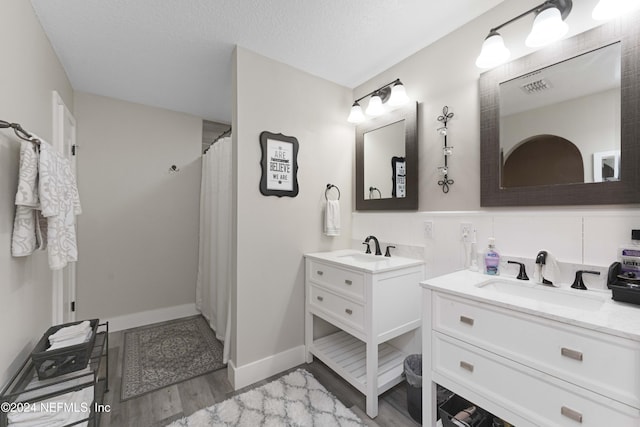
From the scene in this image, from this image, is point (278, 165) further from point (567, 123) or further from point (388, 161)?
point (567, 123)

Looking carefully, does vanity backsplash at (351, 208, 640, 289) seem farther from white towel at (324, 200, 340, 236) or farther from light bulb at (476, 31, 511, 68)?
light bulb at (476, 31, 511, 68)

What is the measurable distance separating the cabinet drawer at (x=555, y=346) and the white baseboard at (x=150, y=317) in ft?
9.57

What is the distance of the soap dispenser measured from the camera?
4.78ft

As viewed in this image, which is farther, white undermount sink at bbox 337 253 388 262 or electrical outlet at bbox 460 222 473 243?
white undermount sink at bbox 337 253 388 262

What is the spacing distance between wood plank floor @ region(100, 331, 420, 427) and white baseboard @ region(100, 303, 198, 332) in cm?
82

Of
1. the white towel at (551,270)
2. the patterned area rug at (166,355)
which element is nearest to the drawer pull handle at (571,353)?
the white towel at (551,270)

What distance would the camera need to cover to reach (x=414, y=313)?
5.91ft

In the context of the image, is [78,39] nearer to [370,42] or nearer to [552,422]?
[370,42]

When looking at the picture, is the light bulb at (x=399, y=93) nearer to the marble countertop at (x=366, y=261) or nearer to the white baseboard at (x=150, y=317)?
the marble countertop at (x=366, y=261)

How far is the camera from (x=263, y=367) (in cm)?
194

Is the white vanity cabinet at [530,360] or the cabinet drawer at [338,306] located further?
the cabinet drawer at [338,306]

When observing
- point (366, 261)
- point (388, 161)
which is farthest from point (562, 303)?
point (388, 161)

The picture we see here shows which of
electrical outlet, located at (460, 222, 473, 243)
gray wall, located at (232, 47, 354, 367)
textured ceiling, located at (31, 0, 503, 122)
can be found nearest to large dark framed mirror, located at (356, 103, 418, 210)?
gray wall, located at (232, 47, 354, 367)

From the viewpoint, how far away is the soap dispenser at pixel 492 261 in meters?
1.46
